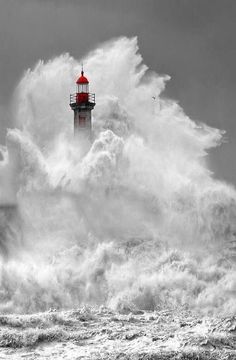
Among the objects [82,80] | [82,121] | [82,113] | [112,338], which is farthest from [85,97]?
[112,338]

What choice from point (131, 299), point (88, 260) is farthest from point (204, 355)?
point (88, 260)

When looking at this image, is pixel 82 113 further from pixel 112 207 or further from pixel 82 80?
pixel 112 207

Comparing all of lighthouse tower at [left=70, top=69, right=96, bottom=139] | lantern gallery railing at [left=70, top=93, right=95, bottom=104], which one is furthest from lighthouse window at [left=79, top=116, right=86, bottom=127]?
lantern gallery railing at [left=70, top=93, right=95, bottom=104]

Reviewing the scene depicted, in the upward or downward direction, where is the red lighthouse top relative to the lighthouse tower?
upward

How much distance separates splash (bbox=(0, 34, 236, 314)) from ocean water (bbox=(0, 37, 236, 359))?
0.16ft

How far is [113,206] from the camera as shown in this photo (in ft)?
119

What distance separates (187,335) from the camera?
19.1 metres

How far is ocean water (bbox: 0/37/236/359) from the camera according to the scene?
31500 mm

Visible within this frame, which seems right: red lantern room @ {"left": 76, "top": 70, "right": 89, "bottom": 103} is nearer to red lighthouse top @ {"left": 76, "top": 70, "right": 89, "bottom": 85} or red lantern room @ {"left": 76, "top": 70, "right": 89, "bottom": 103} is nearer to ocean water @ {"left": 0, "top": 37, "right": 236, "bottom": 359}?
red lighthouse top @ {"left": 76, "top": 70, "right": 89, "bottom": 85}

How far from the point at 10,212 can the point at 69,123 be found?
7.58 meters

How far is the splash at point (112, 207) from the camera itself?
3183 cm

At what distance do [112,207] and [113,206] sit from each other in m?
0.07

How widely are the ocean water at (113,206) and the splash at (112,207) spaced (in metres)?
0.05

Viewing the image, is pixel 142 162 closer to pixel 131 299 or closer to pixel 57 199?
pixel 57 199
